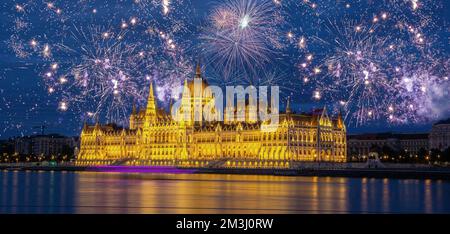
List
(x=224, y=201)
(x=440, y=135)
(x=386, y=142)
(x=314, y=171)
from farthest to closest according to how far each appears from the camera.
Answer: (x=386, y=142) → (x=440, y=135) → (x=314, y=171) → (x=224, y=201)

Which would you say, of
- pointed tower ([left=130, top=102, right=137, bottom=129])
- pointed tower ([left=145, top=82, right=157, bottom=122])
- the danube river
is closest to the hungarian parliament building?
pointed tower ([left=145, top=82, right=157, bottom=122])

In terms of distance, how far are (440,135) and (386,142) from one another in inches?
616

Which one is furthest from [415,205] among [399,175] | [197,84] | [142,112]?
[142,112]

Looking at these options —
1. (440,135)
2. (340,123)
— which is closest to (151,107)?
(340,123)

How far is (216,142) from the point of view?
354ft

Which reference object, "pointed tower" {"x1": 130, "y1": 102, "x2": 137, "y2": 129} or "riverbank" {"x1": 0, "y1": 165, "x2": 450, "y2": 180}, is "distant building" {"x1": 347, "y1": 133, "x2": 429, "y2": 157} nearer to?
"pointed tower" {"x1": 130, "y1": 102, "x2": 137, "y2": 129}

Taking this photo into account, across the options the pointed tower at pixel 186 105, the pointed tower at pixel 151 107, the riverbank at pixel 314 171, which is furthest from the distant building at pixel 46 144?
the pointed tower at pixel 186 105

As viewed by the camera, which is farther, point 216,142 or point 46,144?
point 46,144

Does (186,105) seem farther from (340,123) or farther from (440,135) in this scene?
(440,135)

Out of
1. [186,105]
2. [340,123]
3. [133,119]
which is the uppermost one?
[186,105]

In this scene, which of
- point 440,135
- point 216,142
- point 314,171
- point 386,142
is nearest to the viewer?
point 314,171
